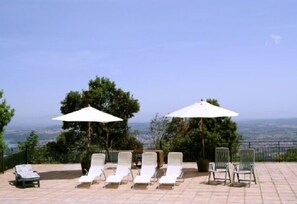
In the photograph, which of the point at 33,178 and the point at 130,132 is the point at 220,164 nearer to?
the point at 33,178

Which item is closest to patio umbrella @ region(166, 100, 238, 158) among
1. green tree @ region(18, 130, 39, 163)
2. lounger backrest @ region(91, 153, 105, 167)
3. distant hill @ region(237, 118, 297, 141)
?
lounger backrest @ region(91, 153, 105, 167)

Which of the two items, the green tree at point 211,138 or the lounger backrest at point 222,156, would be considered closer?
the lounger backrest at point 222,156

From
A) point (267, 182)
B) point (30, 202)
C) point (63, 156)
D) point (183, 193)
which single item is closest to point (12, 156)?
point (63, 156)

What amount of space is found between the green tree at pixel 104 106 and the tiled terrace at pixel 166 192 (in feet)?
25.3

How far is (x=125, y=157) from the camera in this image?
1271 centimetres

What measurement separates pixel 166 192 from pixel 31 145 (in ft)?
33.6

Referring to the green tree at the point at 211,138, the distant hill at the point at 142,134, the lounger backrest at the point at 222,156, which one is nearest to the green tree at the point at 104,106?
the distant hill at the point at 142,134

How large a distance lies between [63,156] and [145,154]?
27.2 feet

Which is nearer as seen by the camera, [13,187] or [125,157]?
[13,187]

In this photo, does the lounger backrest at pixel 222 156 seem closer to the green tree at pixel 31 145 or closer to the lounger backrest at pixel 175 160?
the lounger backrest at pixel 175 160

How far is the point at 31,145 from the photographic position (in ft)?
61.9

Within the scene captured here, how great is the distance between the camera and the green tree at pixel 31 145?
17.8 m

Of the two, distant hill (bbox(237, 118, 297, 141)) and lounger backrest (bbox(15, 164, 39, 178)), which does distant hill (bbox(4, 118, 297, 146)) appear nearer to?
distant hill (bbox(237, 118, 297, 141))

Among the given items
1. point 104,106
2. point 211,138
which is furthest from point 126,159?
point 104,106
